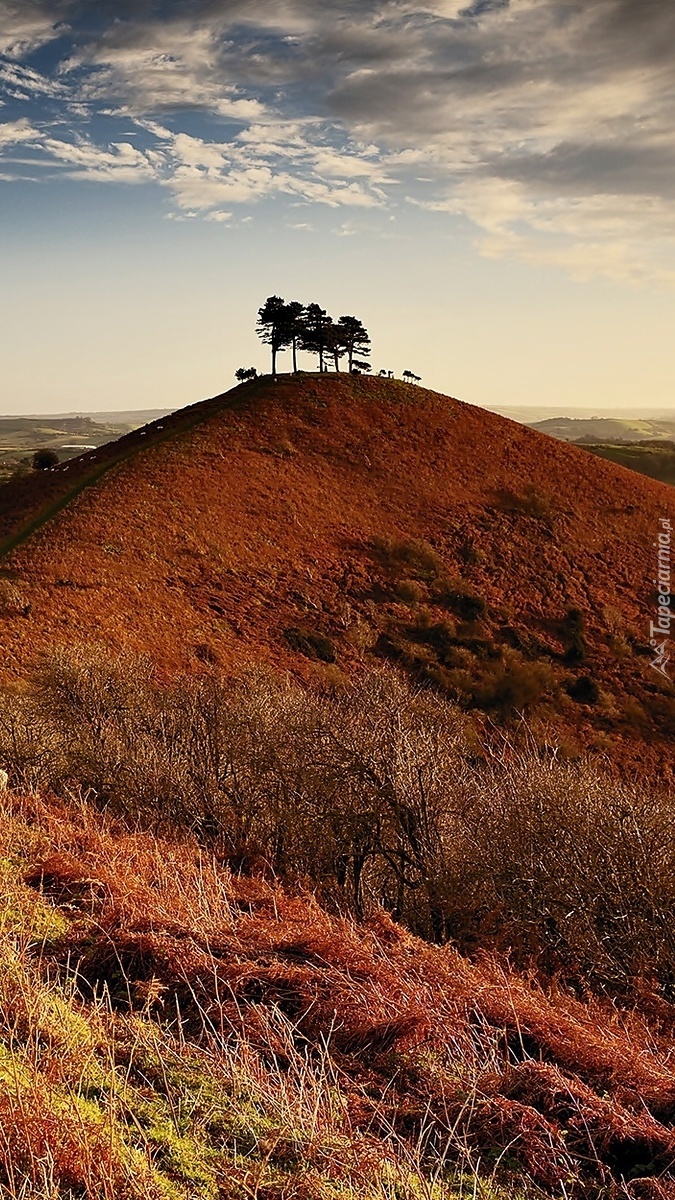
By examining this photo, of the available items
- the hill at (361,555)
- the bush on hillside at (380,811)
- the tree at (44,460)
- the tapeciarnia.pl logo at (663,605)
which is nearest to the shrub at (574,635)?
the hill at (361,555)

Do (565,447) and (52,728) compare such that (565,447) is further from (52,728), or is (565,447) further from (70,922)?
Answer: (70,922)

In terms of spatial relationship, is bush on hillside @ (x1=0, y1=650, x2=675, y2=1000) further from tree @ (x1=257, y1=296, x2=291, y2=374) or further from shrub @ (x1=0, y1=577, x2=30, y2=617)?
tree @ (x1=257, y1=296, x2=291, y2=374)

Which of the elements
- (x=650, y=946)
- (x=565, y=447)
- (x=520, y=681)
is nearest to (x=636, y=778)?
(x=520, y=681)

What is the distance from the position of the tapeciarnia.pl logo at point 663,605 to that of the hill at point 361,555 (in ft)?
1.73

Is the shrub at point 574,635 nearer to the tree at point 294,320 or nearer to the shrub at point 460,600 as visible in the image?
the shrub at point 460,600

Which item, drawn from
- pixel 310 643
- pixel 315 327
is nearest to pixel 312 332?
pixel 315 327

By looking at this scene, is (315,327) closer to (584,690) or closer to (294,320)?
(294,320)

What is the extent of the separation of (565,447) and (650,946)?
2017 inches

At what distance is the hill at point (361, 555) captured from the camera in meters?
34.7

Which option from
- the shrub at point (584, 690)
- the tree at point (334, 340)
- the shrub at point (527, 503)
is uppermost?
the tree at point (334, 340)

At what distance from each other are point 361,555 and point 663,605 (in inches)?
701

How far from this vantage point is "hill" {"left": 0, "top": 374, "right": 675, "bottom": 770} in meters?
34.7

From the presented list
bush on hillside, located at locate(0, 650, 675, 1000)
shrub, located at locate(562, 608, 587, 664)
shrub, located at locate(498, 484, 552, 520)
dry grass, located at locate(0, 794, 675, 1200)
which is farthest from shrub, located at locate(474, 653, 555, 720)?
dry grass, located at locate(0, 794, 675, 1200)

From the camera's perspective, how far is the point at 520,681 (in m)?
38.6
